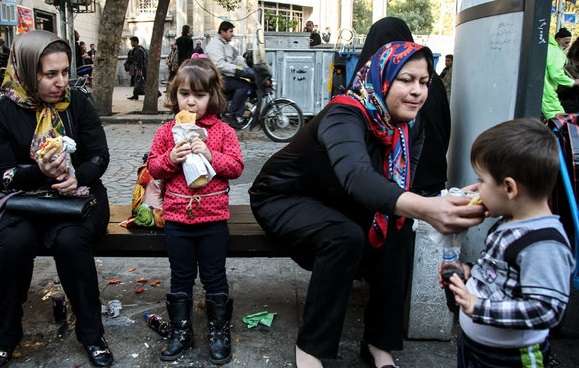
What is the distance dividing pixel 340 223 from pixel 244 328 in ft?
3.28

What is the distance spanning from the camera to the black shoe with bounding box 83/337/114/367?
278 centimetres

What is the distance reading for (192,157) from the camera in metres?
2.79

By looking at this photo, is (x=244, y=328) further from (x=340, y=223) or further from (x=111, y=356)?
(x=340, y=223)

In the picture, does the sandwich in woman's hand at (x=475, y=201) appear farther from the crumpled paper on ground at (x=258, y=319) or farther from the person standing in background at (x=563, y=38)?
the person standing in background at (x=563, y=38)

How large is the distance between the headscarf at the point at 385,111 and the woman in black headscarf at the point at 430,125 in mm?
683

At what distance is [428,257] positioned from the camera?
2.93 meters

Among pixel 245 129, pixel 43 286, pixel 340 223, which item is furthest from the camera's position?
pixel 245 129

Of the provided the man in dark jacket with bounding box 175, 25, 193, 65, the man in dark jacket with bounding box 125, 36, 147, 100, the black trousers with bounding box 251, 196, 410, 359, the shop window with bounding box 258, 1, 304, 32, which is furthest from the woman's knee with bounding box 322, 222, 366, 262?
the shop window with bounding box 258, 1, 304, 32

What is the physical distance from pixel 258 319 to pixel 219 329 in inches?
16.5

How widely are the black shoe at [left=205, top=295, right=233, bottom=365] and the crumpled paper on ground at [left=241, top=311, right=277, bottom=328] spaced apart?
298 mm

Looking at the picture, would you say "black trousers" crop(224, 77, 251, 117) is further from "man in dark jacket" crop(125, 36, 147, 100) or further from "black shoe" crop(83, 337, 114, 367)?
"man in dark jacket" crop(125, 36, 147, 100)

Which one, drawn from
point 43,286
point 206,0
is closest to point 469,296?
point 43,286

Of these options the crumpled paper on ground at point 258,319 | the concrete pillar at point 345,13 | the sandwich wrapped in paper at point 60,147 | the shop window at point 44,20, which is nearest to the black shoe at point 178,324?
the crumpled paper on ground at point 258,319

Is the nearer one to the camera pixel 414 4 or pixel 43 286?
pixel 43 286
